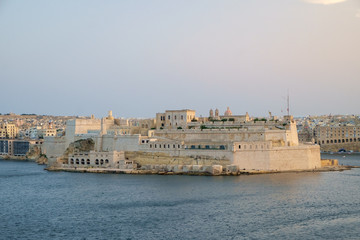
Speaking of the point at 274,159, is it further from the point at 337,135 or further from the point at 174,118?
the point at 337,135

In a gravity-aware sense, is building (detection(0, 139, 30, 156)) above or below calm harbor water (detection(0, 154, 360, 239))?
above

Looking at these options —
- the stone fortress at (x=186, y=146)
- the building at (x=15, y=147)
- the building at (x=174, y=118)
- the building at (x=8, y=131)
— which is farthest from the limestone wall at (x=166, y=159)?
the building at (x=8, y=131)

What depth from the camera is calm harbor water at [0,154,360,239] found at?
2070cm

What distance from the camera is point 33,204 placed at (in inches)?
1032

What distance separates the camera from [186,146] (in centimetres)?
3872

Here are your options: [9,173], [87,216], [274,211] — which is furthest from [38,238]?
[9,173]

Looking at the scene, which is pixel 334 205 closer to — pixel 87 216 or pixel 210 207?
pixel 210 207

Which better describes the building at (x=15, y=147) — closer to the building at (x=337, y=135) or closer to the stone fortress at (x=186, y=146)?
the stone fortress at (x=186, y=146)

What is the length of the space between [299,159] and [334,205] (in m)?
11.9

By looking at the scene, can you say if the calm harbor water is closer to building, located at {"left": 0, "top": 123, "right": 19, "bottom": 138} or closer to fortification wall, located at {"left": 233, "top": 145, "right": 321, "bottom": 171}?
fortification wall, located at {"left": 233, "top": 145, "right": 321, "bottom": 171}

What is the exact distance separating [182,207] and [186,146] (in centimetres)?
1394

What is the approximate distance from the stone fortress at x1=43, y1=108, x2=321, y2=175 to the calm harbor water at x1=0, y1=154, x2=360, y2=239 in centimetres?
220

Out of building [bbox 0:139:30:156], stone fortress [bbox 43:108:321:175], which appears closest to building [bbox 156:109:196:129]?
stone fortress [bbox 43:108:321:175]

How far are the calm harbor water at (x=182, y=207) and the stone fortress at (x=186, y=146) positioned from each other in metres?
2.20
